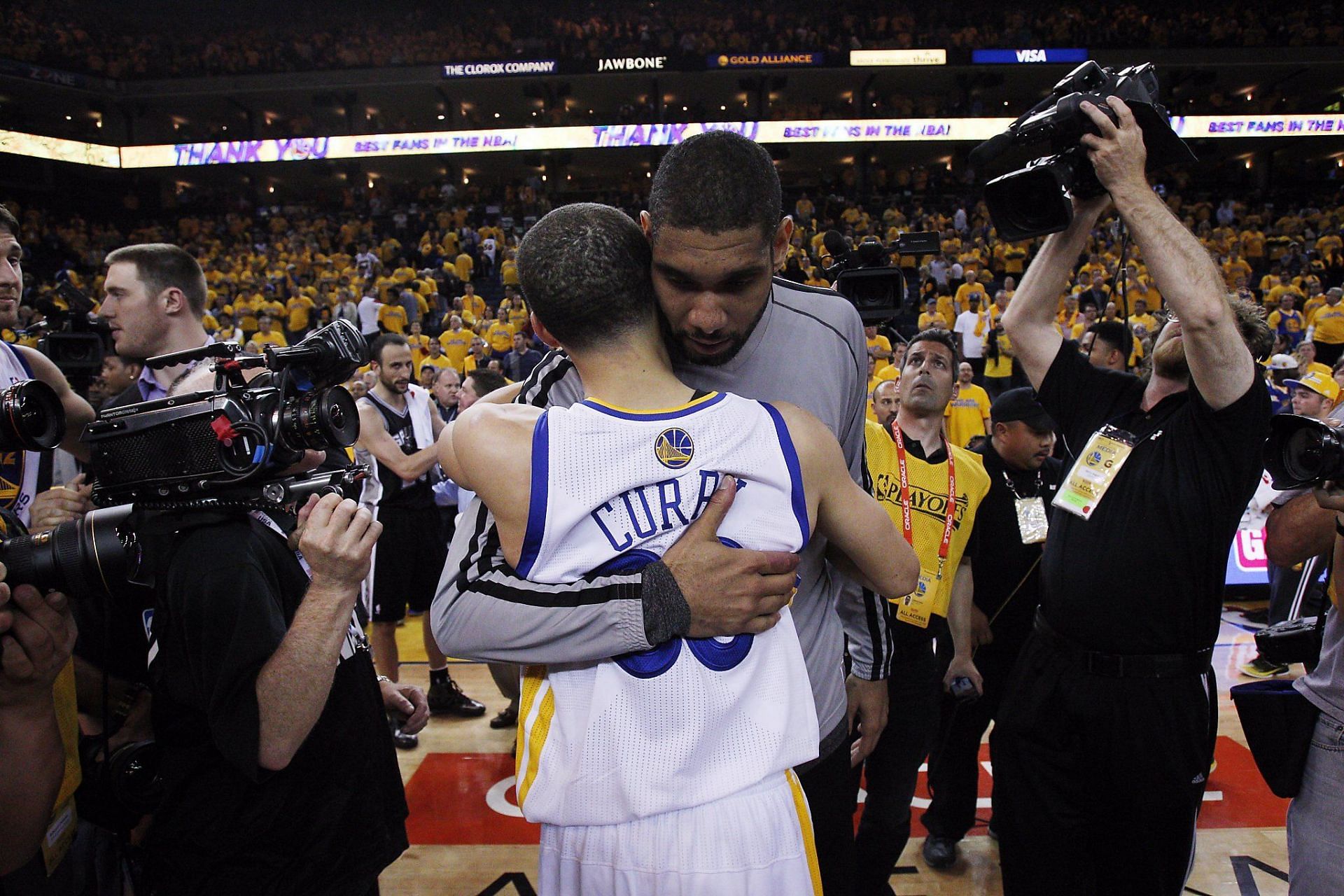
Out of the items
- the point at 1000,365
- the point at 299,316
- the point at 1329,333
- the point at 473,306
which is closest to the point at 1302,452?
the point at 1000,365

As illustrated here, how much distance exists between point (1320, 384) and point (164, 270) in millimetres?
6952

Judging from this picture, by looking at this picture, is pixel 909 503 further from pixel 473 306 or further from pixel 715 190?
pixel 473 306

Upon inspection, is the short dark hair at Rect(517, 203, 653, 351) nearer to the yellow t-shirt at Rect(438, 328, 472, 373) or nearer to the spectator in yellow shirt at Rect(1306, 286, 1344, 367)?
the yellow t-shirt at Rect(438, 328, 472, 373)

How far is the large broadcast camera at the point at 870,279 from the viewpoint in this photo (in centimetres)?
216

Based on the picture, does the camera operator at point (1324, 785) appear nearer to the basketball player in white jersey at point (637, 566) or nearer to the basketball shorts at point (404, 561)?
the basketball player in white jersey at point (637, 566)

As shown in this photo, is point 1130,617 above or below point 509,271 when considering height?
below

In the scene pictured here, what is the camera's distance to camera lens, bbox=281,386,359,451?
5.25ft

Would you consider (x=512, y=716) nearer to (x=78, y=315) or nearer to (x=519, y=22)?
(x=78, y=315)

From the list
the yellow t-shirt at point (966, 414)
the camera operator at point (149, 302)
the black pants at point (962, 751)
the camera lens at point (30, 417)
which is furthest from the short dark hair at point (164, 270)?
the yellow t-shirt at point (966, 414)

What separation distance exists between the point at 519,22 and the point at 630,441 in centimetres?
2945

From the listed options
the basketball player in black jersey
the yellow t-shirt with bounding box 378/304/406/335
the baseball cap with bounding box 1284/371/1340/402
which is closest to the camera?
the basketball player in black jersey

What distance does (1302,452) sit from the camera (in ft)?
5.57

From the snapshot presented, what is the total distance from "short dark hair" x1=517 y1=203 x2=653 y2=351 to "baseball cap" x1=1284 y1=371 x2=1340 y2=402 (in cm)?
574

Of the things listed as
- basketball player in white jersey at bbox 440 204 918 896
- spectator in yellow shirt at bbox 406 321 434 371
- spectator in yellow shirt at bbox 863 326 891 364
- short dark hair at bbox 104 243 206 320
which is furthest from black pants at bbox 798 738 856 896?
spectator in yellow shirt at bbox 406 321 434 371
